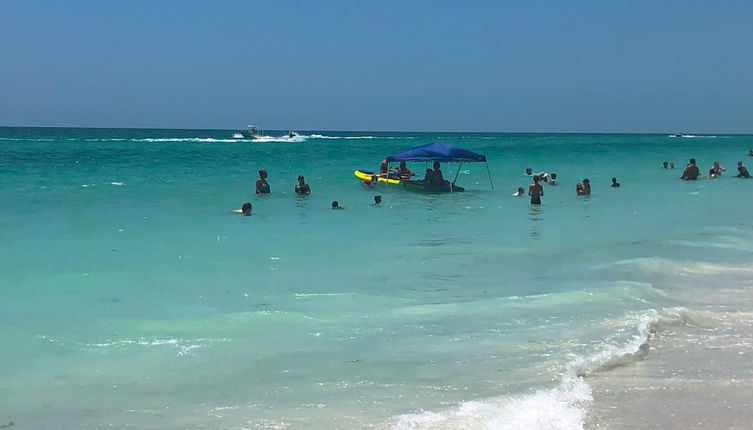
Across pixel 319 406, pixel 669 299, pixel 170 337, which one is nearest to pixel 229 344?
pixel 170 337

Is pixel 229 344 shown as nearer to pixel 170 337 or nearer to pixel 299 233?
pixel 170 337

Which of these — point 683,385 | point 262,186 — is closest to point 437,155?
point 262,186

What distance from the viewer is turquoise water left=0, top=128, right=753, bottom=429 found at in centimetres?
518

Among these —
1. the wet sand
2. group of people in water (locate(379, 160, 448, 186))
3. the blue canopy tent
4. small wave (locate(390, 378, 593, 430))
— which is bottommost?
small wave (locate(390, 378, 593, 430))

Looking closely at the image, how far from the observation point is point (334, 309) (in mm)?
8086

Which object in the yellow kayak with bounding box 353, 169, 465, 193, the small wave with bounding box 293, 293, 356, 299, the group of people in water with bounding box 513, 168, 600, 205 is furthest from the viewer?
the yellow kayak with bounding box 353, 169, 465, 193

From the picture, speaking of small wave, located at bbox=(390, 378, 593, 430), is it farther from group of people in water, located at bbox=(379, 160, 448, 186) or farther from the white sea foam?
group of people in water, located at bbox=(379, 160, 448, 186)

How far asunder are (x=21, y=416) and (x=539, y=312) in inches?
194

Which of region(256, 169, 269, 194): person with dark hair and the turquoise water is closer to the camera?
the turquoise water

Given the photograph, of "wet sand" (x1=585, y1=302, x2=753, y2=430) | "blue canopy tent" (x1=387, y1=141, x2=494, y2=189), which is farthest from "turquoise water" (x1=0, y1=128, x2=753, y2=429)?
"blue canopy tent" (x1=387, y1=141, x2=494, y2=189)

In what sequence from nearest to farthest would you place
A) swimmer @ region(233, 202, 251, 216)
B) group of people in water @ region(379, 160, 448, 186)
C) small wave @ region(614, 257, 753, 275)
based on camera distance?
small wave @ region(614, 257, 753, 275), swimmer @ region(233, 202, 251, 216), group of people in water @ region(379, 160, 448, 186)

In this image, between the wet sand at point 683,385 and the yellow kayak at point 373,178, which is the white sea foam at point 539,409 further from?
the yellow kayak at point 373,178

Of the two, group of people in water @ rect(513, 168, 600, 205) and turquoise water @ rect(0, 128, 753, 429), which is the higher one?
group of people in water @ rect(513, 168, 600, 205)

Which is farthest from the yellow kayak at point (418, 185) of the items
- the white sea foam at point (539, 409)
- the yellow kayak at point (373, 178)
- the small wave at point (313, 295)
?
the white sea foam at point (539, 409)
